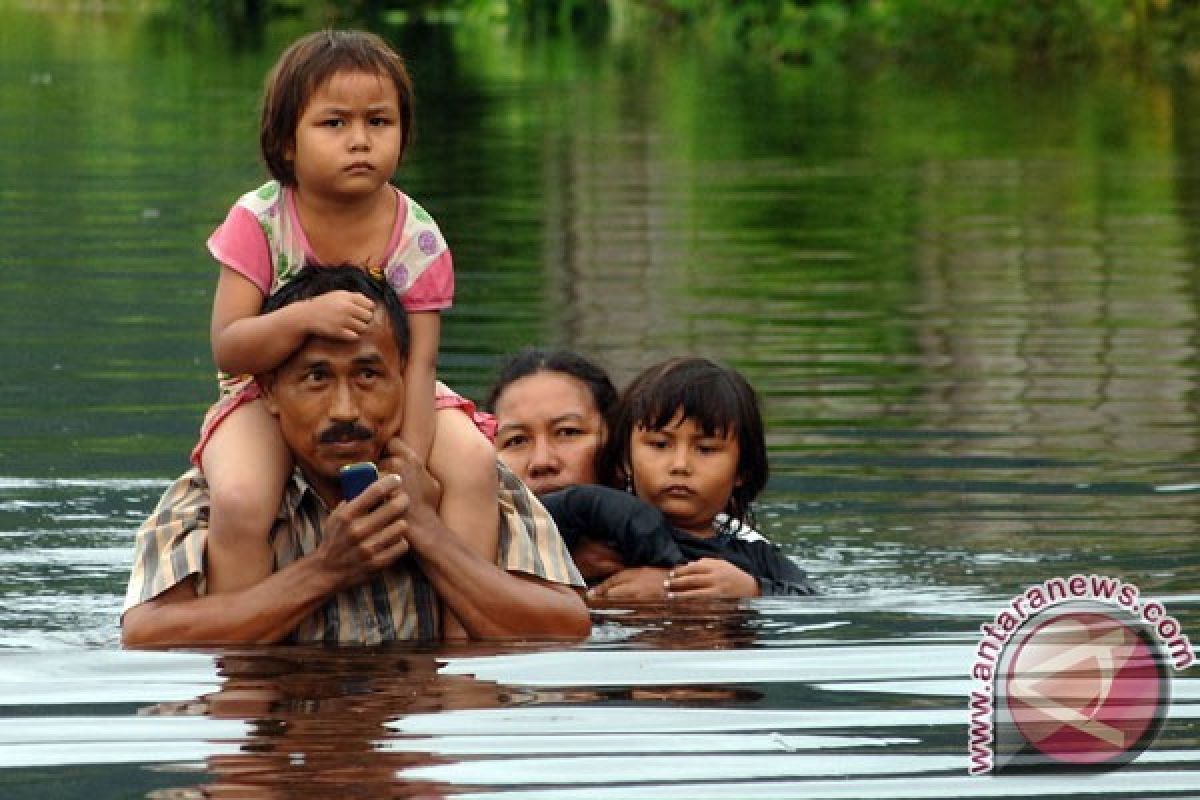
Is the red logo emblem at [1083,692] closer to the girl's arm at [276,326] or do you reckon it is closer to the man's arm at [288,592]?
the man's arm at [288,592]

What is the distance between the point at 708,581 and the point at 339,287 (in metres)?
1.91

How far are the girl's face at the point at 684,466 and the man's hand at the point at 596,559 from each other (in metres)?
0.18

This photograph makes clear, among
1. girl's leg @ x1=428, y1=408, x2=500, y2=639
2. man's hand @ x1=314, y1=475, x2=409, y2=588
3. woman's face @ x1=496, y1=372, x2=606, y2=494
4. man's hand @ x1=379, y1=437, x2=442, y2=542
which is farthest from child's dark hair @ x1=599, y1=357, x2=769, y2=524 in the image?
man's hand @ x1=314, y1=475, x2=409, y2=588

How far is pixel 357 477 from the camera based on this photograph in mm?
6508

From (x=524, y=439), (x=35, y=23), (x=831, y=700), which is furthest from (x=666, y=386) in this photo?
(x=35, y=23)

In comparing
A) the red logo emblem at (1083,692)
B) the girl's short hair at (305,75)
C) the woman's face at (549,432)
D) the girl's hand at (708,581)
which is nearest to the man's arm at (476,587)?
the girl's short hair at (305,75)

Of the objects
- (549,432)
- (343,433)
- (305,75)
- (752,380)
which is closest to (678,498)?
(549,432)

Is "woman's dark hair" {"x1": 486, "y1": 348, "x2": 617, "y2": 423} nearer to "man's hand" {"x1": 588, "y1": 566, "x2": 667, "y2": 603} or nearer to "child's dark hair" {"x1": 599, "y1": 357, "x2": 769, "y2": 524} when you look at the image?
"child's dark hair" {"x1": 599, "y1": 357, "x2": 769, "y2": 524}

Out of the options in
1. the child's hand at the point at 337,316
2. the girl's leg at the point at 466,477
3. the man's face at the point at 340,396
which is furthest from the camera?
the girl's leg at the point at 466,477

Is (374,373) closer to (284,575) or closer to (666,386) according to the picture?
(284,575)

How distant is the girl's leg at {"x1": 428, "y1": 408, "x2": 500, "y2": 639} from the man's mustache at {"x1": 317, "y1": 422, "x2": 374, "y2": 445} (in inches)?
7.9

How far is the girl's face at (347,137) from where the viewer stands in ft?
21.4

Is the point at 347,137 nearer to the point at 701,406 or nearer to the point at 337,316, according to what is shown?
the point at 337,316

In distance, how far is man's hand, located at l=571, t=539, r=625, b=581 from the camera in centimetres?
827
